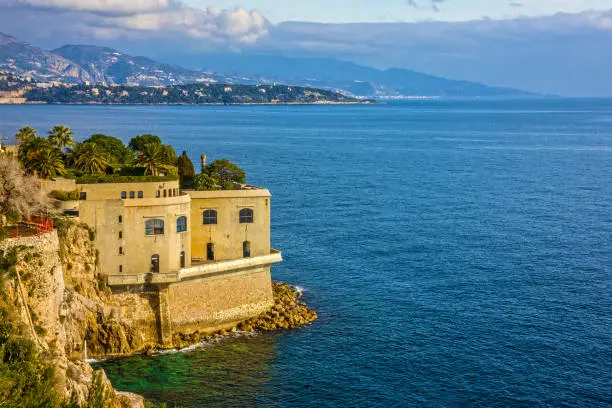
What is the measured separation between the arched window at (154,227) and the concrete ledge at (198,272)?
7.89 feet

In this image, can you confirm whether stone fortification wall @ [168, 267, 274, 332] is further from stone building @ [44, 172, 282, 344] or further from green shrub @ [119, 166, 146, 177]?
green shrub @ [119, 166, 146, 177]

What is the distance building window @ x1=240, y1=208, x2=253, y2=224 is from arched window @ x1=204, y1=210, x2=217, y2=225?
5.65 feet

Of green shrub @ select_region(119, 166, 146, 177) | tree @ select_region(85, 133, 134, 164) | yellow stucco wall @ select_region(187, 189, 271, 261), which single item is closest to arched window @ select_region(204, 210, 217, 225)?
yellow stucco wall @ select_region(187, 189, 271, 261)

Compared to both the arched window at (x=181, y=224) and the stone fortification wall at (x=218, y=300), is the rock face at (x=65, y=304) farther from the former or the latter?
the arched window at (x=181, y=224)

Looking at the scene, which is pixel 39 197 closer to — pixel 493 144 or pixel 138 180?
pixel 138 180

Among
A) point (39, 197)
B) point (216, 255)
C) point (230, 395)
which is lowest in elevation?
point (230, 395)

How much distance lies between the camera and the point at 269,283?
52000 mm

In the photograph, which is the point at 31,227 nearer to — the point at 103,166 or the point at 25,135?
the point at 103,166

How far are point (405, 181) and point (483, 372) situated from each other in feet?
227

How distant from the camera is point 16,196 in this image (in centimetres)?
4197

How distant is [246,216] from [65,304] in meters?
14.0

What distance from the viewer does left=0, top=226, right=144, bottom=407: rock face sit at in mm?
32188

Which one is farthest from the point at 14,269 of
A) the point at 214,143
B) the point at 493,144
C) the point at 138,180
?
the point at 493,144

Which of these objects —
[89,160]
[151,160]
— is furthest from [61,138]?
[151,160]
